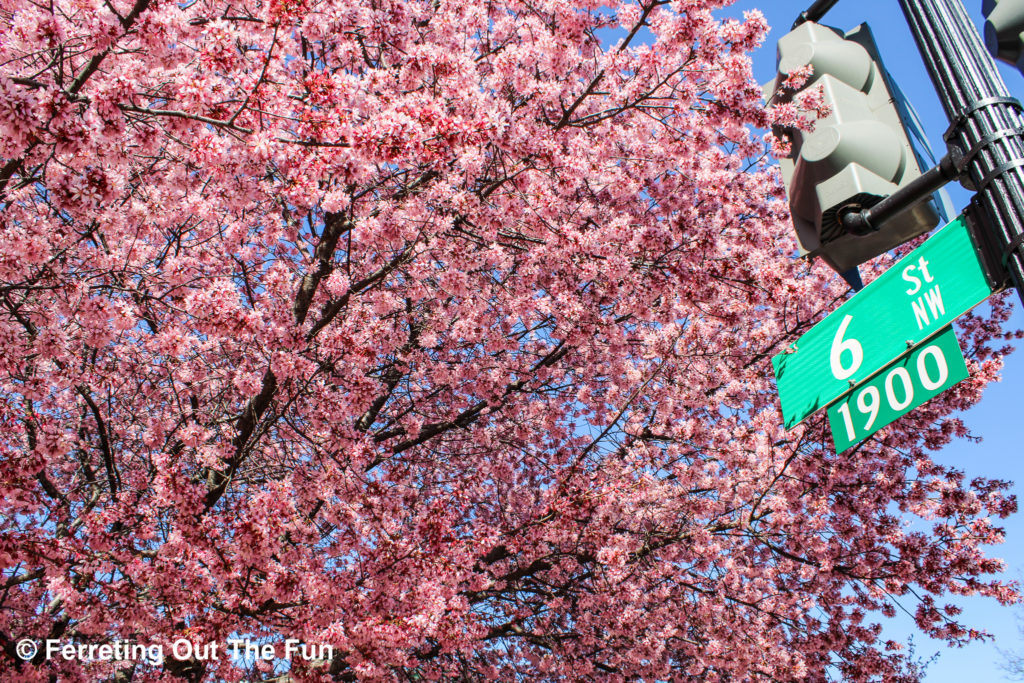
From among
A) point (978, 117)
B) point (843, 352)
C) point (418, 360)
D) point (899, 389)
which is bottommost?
point (899, 389)

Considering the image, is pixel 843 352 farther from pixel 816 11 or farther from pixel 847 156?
pixel 816 11

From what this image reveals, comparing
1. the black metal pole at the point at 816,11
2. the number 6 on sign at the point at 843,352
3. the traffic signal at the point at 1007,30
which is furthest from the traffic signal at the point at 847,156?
the traffic signal at the point at 1007,30

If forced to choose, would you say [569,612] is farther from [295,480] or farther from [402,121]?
[402,121]

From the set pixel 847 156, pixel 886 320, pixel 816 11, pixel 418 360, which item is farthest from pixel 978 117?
pixel 418 360

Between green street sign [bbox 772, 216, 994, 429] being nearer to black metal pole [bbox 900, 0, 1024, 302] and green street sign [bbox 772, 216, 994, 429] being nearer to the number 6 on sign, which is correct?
the number 6 on sign

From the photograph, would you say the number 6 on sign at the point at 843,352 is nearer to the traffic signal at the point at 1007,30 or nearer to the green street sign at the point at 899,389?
the green street sign at the point at 899,389

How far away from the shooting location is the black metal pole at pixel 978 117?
219cm

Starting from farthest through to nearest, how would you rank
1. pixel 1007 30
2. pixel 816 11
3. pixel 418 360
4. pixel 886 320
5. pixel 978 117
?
pixel 418 360
pixel 816 11
pixel 886 320
pixel 978 117
pixel 1007 30

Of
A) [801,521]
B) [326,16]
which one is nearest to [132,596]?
[326,16]

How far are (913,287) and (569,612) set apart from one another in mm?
9534

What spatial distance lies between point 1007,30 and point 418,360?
25.5 feet

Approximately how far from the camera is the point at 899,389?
2631mm

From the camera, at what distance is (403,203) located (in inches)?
257

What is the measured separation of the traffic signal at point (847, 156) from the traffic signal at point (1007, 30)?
569 mm
